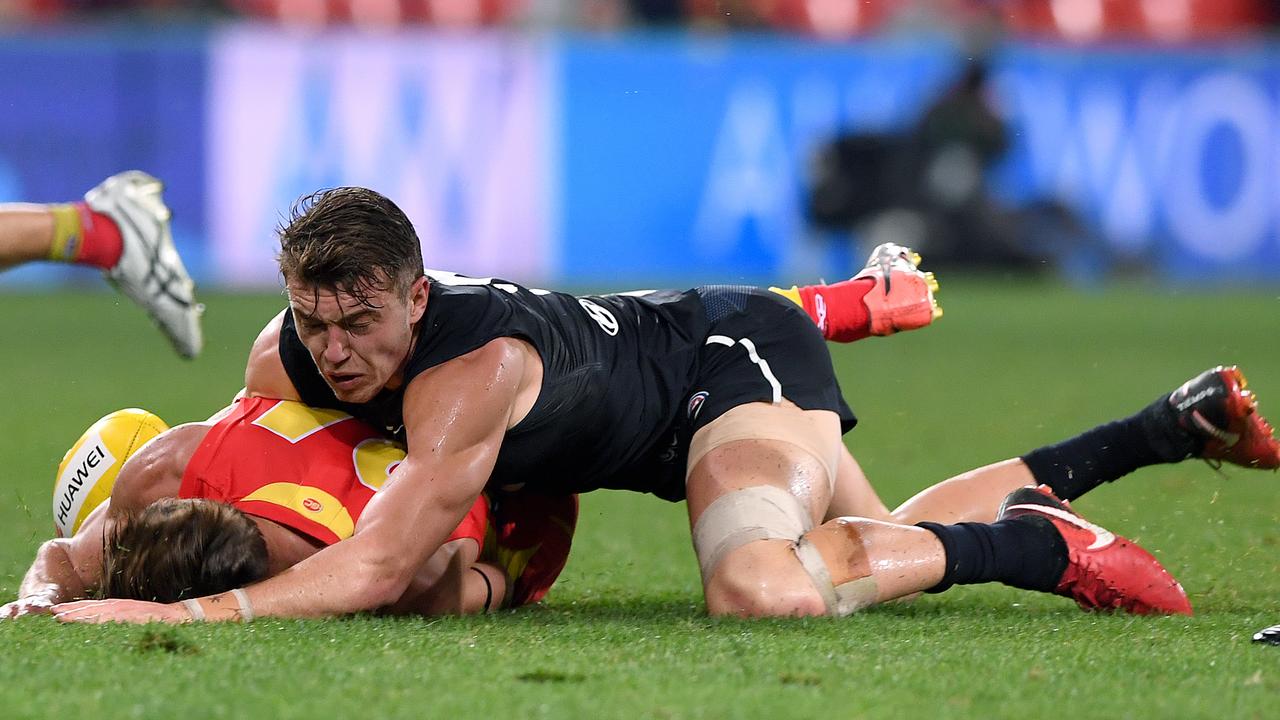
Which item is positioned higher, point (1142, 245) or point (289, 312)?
point (289, 312)

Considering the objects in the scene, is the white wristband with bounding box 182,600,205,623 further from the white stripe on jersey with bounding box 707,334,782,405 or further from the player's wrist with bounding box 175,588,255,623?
the white stripe on jersey with bounding box 707,334,782,405

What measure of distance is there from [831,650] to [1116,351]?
6823 millimetres

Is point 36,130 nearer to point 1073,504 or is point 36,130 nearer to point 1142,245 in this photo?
point 1142,245

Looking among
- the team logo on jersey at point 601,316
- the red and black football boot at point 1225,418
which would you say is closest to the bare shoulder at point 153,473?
the team logo on jersey at point 601,316

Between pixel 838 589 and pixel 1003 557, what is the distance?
1.13 ft

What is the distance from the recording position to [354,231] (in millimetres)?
3396

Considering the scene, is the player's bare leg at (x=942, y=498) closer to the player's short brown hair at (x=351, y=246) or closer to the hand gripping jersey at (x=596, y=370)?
the hand gripping jersey at (x=596, y=370)

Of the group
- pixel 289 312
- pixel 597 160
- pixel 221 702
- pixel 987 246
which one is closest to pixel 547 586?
pixel 289 312

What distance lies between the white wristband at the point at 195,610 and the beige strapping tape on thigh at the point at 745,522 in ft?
3.29

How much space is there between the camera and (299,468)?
359 cm

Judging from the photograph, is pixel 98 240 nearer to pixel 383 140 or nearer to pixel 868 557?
pixel 868 557

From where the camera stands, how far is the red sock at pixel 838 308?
14.9 feet

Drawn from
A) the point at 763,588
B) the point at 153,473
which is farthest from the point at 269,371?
the point at 763,588

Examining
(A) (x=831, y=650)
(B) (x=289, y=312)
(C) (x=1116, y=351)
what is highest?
(B) (x=289, y=312)
